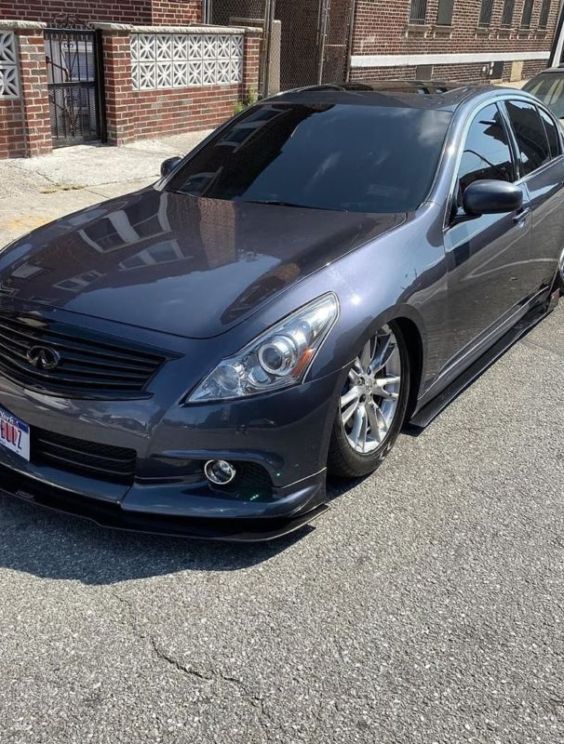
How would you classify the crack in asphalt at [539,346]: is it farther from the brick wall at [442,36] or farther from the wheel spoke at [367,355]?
the brick wall at [442,36]

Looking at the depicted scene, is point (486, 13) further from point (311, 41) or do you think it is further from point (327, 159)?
point (327, 159)

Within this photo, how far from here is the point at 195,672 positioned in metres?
2.33

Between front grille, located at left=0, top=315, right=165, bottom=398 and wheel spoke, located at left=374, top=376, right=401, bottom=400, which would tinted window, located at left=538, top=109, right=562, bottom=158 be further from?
front grille, located at left=0, top=315, right=165, bottom=398

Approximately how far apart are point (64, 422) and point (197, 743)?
1.23 m

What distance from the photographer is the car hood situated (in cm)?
287

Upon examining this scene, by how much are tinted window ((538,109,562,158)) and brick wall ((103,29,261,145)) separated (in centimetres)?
594

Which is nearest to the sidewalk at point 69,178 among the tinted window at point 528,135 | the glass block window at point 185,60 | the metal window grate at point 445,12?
the glass block window at point 185,60

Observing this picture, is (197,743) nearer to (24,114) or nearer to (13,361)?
(13,361)

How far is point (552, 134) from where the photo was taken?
5.40 meters

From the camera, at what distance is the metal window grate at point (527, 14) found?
2319cm

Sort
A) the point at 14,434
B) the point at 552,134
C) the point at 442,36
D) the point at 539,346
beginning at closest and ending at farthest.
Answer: the point at 14,434, the point at 539,346, the point at 552,134, the point at 442,36

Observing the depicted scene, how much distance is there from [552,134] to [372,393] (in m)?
3.18

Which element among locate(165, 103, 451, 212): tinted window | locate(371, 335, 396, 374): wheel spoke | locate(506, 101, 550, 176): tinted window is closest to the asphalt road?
locate(371, 335, 396, 374): wheel spoke

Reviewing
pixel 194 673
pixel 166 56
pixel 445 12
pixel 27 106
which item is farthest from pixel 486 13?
pixel 194 673
